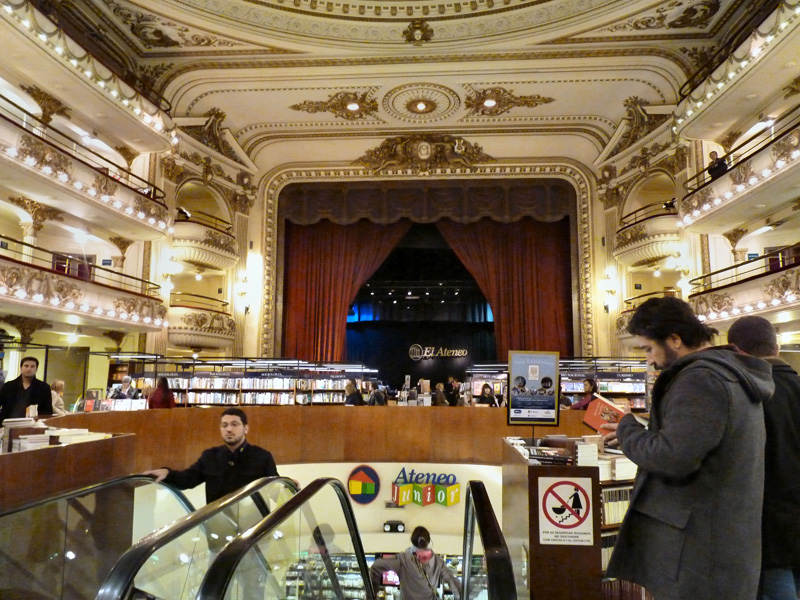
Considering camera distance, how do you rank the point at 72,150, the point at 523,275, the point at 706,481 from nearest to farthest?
the point at 706,481 → the point at 72,150 → the point at 523,275

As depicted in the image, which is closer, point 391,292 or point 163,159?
point 163,159

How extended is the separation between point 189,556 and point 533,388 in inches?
90.7

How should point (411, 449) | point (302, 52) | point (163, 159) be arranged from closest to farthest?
point (411, 449) → point (302, 52) → point (163, 159)

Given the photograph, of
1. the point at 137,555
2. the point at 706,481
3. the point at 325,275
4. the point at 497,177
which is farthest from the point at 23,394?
the point at 497,177

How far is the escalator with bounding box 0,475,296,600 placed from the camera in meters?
2.56

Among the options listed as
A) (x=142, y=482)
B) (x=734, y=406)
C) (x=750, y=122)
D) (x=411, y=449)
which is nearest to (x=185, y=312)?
(x=411, y=449)

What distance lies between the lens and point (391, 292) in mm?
18781

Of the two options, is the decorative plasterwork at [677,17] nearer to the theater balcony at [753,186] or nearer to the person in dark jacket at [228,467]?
the theater balcony at [753,186]

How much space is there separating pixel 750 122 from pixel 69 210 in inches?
488

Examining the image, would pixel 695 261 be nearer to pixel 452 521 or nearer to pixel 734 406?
pixel 452 521

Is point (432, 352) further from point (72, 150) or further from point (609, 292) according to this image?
point (72, 150)

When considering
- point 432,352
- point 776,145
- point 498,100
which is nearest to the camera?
point 776,145

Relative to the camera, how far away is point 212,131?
13.9m

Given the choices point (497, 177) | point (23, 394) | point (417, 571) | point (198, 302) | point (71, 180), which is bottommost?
point (417, 571)
